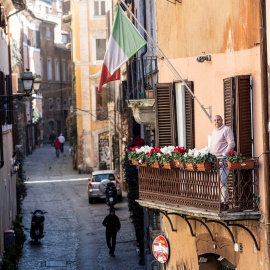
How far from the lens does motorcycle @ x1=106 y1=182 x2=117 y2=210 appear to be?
28.9 metres

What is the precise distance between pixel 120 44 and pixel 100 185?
63.9 ft

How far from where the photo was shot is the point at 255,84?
11.3 m

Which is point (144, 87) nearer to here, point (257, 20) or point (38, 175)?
point (257, 20)

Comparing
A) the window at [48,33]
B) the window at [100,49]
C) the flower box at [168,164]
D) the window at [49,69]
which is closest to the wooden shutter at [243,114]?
the flower box at [168,164]

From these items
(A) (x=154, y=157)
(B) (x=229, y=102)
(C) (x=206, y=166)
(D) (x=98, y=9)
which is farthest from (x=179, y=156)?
(D) (x=98, y=9)

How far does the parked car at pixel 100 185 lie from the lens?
110ft

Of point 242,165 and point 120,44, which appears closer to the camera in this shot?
point 242,165

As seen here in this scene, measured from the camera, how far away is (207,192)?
38.8 feet

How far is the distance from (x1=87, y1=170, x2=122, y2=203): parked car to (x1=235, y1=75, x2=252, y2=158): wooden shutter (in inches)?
871

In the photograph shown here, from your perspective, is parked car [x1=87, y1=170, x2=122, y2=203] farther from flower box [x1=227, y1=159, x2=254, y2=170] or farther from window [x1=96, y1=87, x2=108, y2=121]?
flower box [x1=227, y1=159, x2=254, y2=170]

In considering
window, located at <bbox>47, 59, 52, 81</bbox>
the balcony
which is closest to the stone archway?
the balcony

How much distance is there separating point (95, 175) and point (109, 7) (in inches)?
443

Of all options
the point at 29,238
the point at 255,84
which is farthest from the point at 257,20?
the point at 29,238

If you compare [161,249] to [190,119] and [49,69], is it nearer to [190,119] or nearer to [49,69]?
[190,119]
